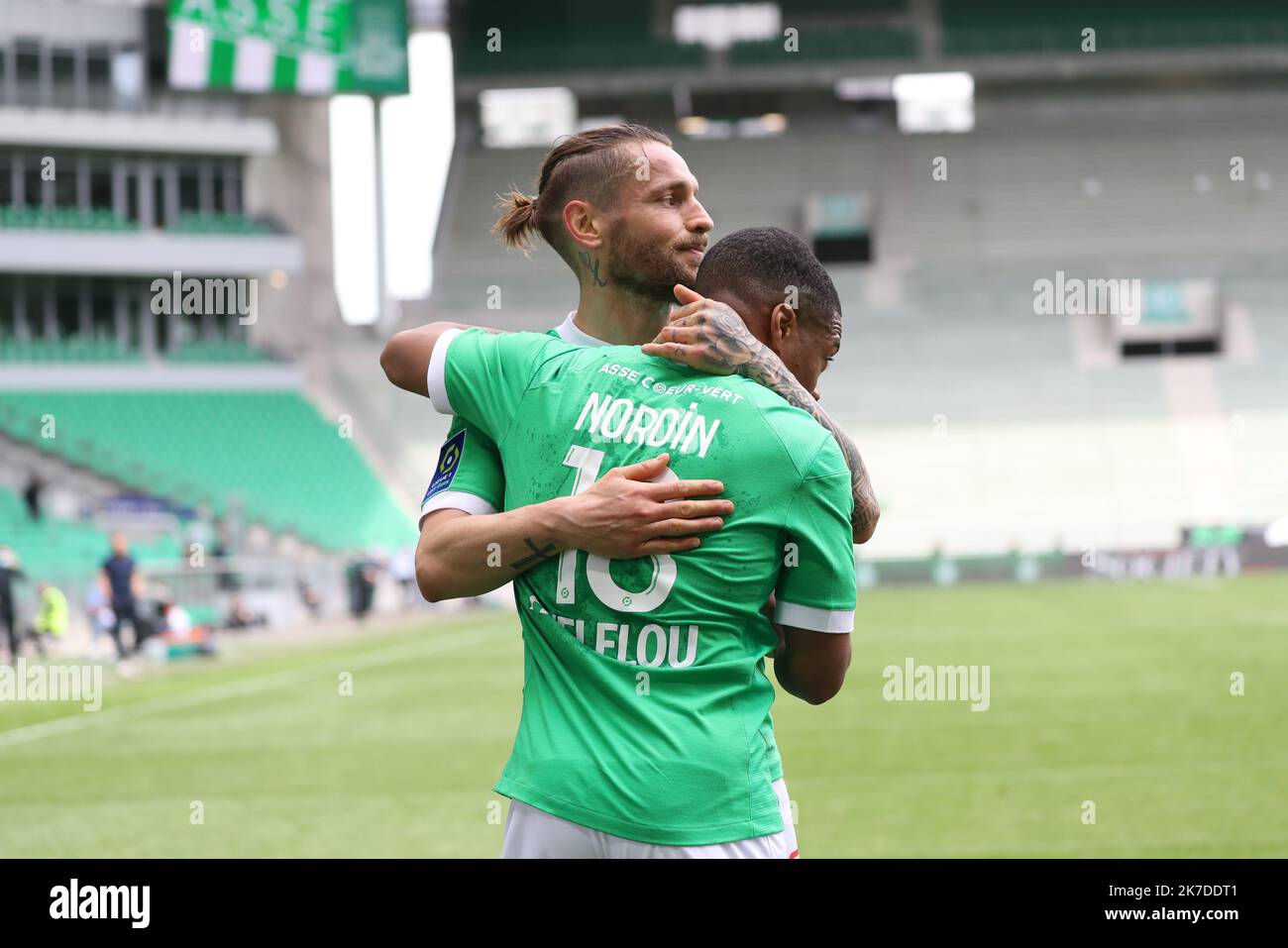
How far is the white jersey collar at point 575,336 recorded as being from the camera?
2.82m

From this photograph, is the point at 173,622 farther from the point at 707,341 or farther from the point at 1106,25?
the point at 1106,25

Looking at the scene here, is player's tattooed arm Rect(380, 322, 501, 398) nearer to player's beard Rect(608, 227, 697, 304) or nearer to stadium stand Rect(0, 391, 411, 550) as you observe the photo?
player's beard Rect(608, 227, 697, 304)

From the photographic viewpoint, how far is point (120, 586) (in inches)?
714

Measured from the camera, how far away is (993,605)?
25078 millimetres

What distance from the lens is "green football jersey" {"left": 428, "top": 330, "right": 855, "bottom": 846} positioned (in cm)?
243

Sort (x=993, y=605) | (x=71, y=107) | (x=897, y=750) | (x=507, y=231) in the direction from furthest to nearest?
(x=71, y=107), (x=993, y=605), (x=897, y=750), (x=507, y=231)

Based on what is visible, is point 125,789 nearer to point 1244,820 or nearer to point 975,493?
point 1244,820

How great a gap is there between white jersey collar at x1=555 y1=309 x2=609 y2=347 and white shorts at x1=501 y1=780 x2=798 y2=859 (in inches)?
35.0

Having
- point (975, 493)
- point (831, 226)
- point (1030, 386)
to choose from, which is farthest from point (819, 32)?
point (975, 493)

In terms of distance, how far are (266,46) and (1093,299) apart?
889 inches

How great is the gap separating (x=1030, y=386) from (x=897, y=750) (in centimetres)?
2886

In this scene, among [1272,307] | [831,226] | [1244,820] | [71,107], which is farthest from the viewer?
[831,226]

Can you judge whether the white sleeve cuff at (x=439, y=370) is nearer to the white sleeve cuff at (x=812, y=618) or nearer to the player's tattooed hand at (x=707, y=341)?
the player's tattooed hand at (x=707, y=341)

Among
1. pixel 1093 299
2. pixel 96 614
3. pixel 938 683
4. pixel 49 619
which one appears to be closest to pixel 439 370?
pixel 938 683
